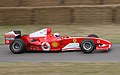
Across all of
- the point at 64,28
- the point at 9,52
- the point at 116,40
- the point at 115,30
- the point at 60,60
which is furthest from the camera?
the point at 64,28

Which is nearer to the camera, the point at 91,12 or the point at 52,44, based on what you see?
the point at 52,44

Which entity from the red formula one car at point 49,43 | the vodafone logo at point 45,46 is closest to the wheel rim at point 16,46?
the red formula one car at point 49,43

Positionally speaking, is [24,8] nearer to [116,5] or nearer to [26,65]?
[116,5]

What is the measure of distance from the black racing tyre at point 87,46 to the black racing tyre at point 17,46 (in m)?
1.82

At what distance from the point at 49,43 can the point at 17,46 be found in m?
0.98

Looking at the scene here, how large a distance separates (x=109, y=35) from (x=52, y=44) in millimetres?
4751

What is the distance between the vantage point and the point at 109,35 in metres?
16.4

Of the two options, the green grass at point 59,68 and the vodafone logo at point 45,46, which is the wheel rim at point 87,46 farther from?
the green grass at point 59,68

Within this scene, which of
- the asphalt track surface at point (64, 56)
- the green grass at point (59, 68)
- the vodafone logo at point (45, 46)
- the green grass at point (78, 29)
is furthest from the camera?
the green grass at point (78, 29)

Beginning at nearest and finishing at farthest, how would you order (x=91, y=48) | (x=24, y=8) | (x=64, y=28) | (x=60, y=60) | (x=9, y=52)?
(x=60, y=60), (x=91, y=48), (x=9, y=52), (x=64, y=28), (x=24, y=8)

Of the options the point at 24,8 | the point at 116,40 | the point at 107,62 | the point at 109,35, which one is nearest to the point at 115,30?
the point at 109,35

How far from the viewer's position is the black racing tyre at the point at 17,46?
1225cm

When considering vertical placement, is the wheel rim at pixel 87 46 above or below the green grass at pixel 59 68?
above

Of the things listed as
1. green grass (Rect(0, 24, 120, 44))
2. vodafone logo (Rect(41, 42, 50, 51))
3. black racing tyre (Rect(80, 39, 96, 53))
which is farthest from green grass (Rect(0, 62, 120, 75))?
green grass (Rect(0, 24, 120, 44))
